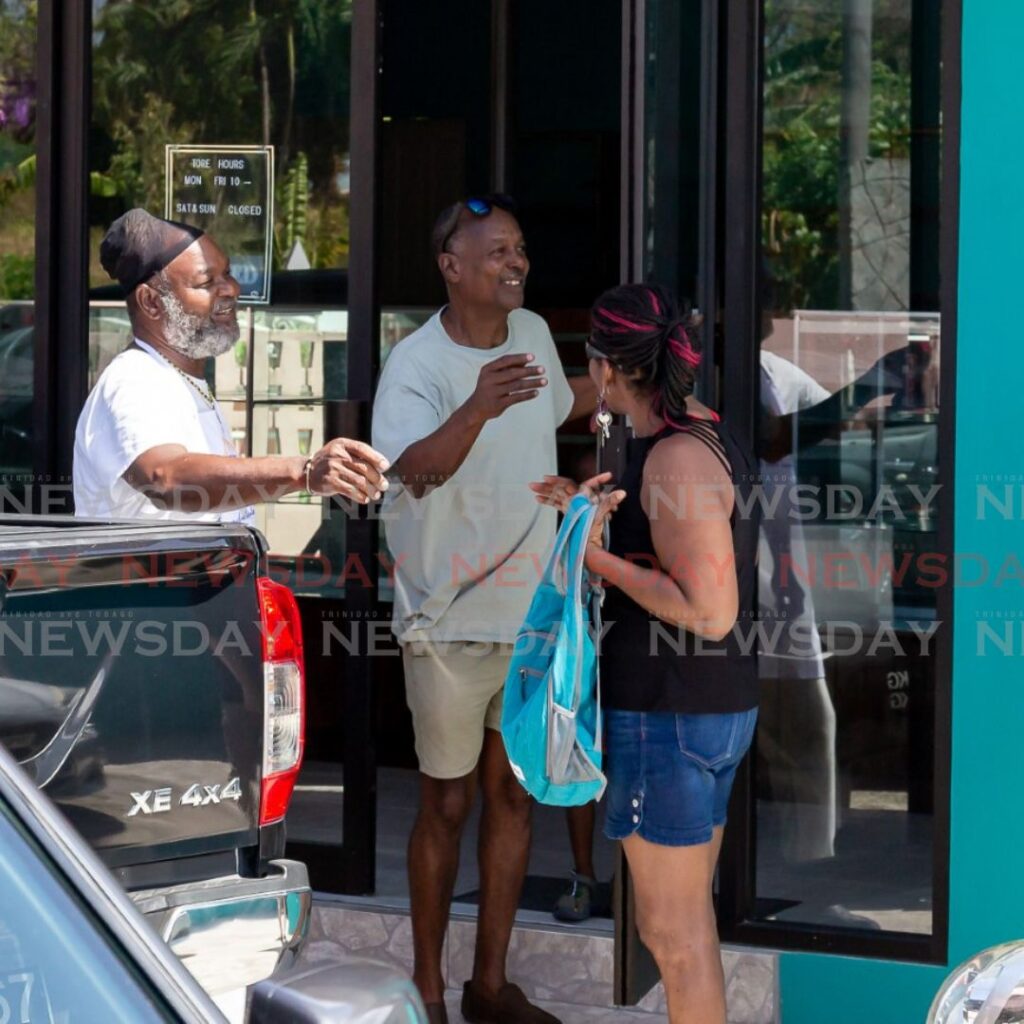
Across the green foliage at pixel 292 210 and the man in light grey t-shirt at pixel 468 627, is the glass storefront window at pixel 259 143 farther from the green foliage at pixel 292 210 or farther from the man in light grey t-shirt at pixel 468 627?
the man in light grey t-shirt at pixel 468 627

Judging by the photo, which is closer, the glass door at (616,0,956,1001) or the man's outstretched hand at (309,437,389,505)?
the man's outstretched hand at (309,437,389,505)

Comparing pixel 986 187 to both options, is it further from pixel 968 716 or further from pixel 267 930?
pixel 267 930

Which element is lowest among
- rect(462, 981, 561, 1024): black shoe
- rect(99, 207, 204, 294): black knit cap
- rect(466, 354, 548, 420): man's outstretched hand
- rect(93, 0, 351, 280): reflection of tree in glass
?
rect(462, 981, 561, 1024): black shoe

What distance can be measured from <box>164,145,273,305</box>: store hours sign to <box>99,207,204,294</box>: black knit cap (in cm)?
102

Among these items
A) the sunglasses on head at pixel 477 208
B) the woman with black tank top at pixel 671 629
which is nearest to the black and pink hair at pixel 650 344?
the woman with black tank top at pixel 671 629

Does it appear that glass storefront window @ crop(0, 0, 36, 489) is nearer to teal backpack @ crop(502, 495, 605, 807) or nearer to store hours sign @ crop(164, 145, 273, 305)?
store hours sign @ crop(164, 145, 273, 305)

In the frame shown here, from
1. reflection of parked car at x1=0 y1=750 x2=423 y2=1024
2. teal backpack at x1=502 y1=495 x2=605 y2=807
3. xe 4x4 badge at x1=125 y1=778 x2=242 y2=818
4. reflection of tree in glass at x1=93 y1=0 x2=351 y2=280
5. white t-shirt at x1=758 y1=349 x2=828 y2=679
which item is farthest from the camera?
reflection of tree in glass at x1=93 y1=0 x2=351 y2=280

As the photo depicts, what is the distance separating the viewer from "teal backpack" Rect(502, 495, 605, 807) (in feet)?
12.1

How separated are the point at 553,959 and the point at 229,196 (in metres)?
2.53

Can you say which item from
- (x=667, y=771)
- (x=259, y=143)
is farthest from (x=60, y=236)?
(x=667, y=771)

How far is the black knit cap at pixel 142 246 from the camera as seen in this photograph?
177 inches

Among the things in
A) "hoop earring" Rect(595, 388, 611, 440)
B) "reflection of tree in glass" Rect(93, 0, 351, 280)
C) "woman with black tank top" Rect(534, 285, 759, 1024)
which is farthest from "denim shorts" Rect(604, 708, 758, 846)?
"reflection of tree in glass" Rect(93, 0, 351, 280)

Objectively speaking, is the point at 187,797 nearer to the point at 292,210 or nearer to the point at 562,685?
the point at 562,685

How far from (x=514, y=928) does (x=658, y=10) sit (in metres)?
2.46
